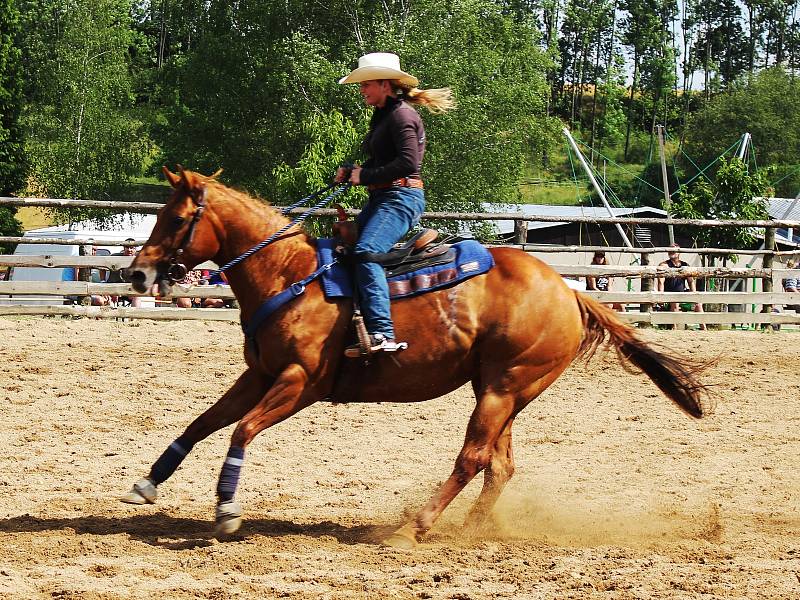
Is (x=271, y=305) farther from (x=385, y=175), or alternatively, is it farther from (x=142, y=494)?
(x=142, y=494)

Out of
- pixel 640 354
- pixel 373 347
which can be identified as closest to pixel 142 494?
pixel 373 347

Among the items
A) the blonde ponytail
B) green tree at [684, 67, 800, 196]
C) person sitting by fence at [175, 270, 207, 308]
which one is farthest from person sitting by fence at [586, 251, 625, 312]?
green tree at [684, 67, 800, 196]

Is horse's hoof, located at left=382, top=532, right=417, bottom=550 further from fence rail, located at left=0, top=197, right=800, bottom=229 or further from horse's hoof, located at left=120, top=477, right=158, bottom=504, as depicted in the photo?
fence rail, located at left=0, top=197, right=800, bottom=229

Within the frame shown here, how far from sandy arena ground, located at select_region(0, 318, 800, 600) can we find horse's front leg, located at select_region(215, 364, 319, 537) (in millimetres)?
177

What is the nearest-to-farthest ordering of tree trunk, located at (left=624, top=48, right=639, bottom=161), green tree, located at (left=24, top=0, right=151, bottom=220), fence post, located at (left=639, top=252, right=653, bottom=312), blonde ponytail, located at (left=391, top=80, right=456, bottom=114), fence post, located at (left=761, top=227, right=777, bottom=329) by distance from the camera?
blonde ponytail, located at (left=391, top=80, right=456, bottom=114), fence post, located at (left=639, top=252, right=653, bottom=312), fence post, located at (left=761, top=227, right=777, bottom=329), green tree, located at (left=24, top=0, right=151, bottom=220), tree trunk, located at (left=624, top=48, right=639, bottom=161)

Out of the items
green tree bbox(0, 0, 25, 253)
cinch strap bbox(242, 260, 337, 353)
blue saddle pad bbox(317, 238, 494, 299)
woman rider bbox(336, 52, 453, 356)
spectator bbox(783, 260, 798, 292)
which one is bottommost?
spectator bbox(783, 260, 798, 292)

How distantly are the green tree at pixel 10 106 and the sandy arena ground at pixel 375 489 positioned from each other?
26765mm

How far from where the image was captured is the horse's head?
5508 mm

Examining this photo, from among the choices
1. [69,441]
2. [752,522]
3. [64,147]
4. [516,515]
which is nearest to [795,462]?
[752,522]

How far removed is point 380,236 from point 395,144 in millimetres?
530

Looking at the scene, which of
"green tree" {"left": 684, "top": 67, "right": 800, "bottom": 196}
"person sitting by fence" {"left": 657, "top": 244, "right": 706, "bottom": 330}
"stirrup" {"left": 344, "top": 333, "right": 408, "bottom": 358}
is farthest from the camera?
"green tree" {"left": 684, "top": 67, "right": 800, "bottom": 196}

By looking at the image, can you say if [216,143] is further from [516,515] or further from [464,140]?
[516,515]

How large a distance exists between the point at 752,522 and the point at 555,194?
5346 centimetres

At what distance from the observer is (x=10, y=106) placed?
36.5 metres
